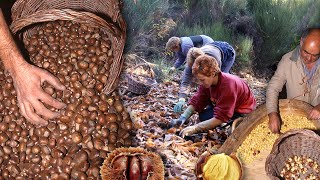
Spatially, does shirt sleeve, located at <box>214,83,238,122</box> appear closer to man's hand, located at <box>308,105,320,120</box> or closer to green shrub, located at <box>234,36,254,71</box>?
green shrub, located at <box>234,36,254,71</box>

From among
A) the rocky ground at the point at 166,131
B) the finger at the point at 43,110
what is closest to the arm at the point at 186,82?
the rocky ground at the point at 166,131

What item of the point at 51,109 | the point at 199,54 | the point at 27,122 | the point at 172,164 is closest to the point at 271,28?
the point at 199,54

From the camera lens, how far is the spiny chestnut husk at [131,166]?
1408 mm

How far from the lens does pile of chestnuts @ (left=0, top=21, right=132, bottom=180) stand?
4.99 feet

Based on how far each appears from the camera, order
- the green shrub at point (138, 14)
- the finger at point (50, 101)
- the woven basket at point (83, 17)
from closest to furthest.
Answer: the woven basket at point (83, 17) → the finger at point (50, 101) → the green shrub at point (138, 14)

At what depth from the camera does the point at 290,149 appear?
1.49 metres

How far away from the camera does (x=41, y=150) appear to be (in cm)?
153

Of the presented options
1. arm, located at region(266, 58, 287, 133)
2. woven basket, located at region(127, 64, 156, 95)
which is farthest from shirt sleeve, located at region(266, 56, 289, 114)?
woven basket, located at region(127, 64, 156, 95)

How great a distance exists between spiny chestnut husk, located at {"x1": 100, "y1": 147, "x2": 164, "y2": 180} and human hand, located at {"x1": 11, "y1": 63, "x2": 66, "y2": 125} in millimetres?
275

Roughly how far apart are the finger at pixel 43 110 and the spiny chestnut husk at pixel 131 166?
0.85 feet

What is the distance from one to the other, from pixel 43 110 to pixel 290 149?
895 mm

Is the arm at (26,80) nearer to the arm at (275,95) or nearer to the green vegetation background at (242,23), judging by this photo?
the green vegetation background at (242,23)

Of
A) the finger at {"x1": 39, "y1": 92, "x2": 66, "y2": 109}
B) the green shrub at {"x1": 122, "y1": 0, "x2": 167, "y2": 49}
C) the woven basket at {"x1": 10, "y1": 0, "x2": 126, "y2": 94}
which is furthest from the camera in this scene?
the green shrub at {"x1": 122, "y1": 0, "x2": 167, "y2": 49}

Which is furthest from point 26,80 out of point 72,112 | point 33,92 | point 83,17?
point 83,17
